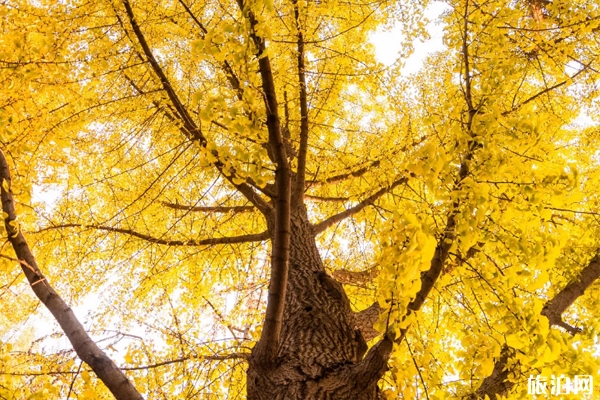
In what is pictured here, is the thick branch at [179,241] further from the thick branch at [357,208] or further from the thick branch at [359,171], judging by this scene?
the thick branch at [359,171]

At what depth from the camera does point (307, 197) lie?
4840 mm

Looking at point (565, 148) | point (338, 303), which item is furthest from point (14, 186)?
point (565, 148)

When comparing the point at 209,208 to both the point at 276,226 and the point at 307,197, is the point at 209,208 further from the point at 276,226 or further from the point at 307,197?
the point at 276,226

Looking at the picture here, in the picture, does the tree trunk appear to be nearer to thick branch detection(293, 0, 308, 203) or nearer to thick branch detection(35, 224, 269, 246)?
thick branch detection(35, 224, 269, 246)

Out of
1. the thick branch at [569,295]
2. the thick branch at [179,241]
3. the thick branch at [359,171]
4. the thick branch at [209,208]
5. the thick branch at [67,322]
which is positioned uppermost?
the thick branch at [359,171]

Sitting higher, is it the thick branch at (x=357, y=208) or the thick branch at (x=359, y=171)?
the thick branch at (x=359, y=171)


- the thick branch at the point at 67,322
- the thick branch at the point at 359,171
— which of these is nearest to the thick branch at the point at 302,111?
the thick branch at the point at 359,171

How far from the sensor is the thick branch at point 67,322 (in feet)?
6.56

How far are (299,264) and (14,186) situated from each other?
202 cm

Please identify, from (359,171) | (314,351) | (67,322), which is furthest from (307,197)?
(67,322)

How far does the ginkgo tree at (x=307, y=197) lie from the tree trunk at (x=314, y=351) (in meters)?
0.01

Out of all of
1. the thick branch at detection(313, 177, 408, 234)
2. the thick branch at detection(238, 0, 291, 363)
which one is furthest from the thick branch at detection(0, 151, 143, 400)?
the thick branch at detection(313, 177, 408, 234)

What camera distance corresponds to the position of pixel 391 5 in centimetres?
402

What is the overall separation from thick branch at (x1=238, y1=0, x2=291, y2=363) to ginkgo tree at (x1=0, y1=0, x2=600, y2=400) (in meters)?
0.01
